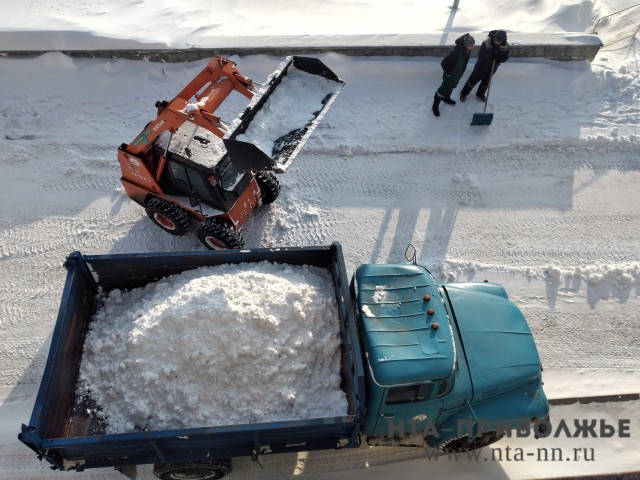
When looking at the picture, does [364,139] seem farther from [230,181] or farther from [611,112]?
[611,112]

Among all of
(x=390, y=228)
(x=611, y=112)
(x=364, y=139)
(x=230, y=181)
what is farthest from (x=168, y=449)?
(x=611, y=112)

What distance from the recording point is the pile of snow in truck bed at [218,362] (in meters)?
4.71

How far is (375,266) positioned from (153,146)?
345 centimetres

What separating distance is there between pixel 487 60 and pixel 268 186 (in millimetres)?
4534

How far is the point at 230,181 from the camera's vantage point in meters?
6.52

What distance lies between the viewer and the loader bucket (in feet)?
18.3

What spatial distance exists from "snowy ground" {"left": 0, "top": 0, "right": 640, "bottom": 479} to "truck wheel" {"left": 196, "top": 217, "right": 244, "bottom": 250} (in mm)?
634

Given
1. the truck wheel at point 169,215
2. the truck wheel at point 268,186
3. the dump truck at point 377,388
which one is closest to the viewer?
the dump truck at point 377,388

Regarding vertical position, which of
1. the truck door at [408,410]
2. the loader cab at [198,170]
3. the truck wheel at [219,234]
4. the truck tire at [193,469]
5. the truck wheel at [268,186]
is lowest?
the truck tire at [193,469]

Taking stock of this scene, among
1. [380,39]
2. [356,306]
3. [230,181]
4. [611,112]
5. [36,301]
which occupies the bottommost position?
[36,301]

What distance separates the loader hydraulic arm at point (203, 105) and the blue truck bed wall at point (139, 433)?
168 cm

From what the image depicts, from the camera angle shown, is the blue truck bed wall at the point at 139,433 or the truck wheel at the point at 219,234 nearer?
the blue truck bed wall at the point at 139,433

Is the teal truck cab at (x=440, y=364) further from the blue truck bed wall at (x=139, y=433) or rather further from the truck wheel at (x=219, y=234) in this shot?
the truck wheel at (x=219, y=234)

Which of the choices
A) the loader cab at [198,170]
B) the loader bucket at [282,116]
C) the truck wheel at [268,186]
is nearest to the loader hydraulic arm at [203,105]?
the loader cab at [198,170]
